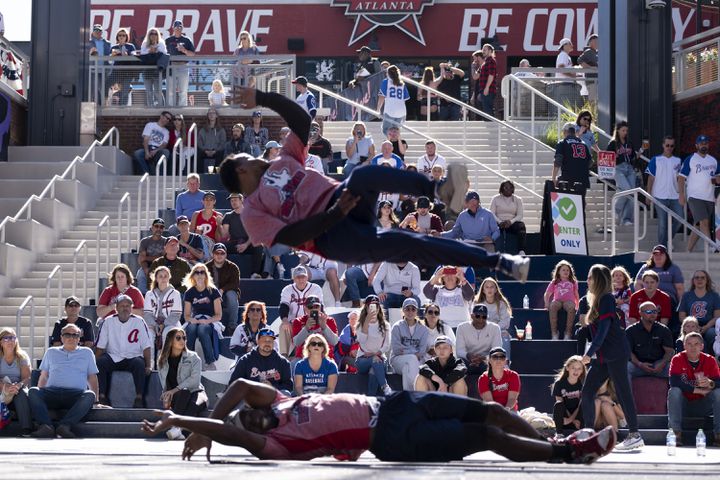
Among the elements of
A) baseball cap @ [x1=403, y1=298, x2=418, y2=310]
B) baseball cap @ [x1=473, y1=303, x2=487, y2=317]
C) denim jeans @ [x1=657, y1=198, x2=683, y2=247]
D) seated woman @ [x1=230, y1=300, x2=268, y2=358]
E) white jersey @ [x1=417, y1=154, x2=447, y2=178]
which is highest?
white jersey @ [x1=417, y1=154, x2=447, y2=178]

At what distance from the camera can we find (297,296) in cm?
1742

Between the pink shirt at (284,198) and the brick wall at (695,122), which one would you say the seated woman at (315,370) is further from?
the brick wall at (695,122)

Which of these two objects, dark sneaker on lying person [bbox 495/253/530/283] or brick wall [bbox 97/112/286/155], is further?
brick wall [bbox 97/112/286/155]

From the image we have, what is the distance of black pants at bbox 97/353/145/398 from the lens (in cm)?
1670

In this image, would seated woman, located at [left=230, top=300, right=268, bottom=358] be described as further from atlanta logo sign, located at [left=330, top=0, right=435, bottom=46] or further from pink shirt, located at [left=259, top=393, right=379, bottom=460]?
atlanta logo sign, located at [left=330, top=0, right=435, bottom=46]

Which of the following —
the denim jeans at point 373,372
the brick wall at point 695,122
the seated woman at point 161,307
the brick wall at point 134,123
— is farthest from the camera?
the brick wall at point 134,123

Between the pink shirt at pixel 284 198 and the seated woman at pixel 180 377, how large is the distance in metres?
6.22

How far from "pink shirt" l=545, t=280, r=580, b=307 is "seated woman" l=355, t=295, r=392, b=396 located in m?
2.35

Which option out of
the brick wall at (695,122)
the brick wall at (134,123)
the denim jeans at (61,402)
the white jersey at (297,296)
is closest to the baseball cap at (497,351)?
the white jersey at (297,296)

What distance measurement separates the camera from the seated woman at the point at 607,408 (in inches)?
591

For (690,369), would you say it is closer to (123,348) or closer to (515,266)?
(123,348)

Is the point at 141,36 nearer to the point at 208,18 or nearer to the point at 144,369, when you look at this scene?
the point at 208,18

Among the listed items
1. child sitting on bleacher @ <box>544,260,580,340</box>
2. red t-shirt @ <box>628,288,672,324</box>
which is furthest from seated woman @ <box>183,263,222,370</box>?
red t-shirt @ <box>628,288,672,324</box>

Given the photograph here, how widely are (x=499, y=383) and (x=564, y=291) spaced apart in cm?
244
